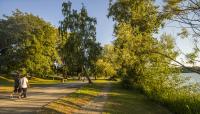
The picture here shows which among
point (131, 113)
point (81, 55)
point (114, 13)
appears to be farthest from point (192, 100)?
point (81, 55)

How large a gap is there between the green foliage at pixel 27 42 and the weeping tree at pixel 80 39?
1015 centimetres

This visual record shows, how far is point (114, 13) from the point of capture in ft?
174

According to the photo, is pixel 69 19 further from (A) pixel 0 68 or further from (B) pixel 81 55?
(A) pixel 0 68

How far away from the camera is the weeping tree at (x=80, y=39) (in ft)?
208

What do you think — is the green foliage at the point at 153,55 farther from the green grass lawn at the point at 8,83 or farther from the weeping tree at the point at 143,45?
the green grass lawn at the point at 8,83

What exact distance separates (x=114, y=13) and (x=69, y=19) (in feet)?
43.0

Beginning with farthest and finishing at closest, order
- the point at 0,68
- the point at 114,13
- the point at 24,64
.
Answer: the point at 0,68, the point at 24,64, the point at 114,13

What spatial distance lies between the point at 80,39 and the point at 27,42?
13.2m

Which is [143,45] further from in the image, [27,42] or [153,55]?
[27,42]

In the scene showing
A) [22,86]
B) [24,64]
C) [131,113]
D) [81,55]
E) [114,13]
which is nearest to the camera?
[131,113]

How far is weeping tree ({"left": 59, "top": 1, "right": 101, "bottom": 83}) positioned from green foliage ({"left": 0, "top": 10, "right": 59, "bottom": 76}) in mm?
10148

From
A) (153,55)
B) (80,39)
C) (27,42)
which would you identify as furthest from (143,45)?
(27,42)

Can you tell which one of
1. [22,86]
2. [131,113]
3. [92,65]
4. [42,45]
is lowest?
[131,113]

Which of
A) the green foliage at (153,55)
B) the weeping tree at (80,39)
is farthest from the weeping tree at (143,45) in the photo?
the weeping tree at (80,39)
